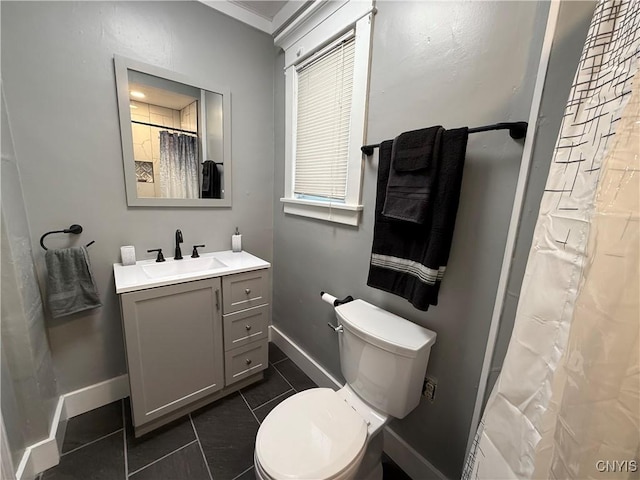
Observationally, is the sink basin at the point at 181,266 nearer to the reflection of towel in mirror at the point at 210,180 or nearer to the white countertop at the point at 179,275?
the white countertop at the point at 179,275

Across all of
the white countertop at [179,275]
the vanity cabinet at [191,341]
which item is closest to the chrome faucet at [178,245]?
the white countertop at [179,275]

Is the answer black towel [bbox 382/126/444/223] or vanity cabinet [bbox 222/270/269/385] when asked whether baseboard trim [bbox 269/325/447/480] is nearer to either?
vanity cabinet [bbox 222/270/269/385]

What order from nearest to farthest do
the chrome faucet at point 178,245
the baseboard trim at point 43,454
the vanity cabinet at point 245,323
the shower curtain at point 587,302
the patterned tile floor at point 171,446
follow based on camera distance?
the shower curtain at point 587,302 → the baseboard trim at point 43,454 → the patterned tile floor at point 171,446 → the vanity cabinet at point 245,323 → the chrome faucet at point 178,245

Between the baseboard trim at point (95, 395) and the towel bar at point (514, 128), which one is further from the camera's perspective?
the baseboard trim at point (95, 395)

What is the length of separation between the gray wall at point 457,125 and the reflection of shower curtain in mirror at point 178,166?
1152 millimetres

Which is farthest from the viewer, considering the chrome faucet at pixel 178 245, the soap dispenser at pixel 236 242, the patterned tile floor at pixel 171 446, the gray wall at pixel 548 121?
the soap dispenser at pixel 236 242

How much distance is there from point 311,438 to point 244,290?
882mm

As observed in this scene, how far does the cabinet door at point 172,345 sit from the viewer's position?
1.22 meters

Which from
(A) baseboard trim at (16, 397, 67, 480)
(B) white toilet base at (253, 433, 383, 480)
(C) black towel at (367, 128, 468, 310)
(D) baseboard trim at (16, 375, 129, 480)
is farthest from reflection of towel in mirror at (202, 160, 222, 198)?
(B) white toilet base at (253, 433, 383, 480)

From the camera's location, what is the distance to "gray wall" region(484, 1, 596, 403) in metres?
0.62

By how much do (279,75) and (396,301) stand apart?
5.94 ft

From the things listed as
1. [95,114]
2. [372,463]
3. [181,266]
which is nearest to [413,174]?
[372,463]

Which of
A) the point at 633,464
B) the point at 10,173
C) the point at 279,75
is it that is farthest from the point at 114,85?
the point at 633,464

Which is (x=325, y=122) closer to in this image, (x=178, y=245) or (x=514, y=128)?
(x=514, y=128)
